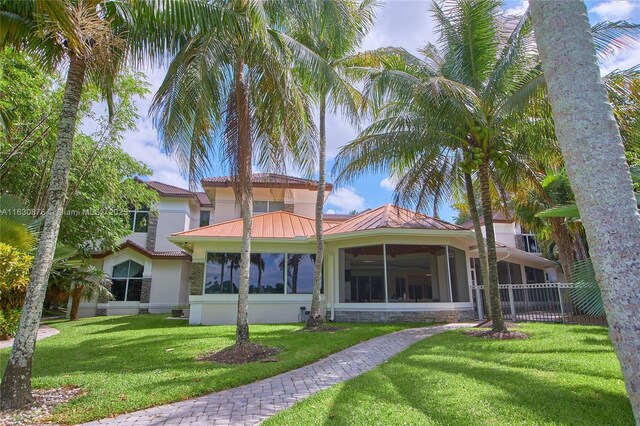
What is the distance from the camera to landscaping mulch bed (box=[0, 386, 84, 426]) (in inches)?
186

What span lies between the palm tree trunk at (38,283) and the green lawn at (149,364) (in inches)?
27.4

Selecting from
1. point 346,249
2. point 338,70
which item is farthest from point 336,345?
point 338,70

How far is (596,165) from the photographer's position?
2699mm

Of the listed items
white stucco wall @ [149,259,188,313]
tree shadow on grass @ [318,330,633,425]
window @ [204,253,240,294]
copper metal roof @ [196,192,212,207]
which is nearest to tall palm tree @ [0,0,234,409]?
tree shadow on grass @ [318,330,633,425]

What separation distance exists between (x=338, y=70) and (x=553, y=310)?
38.1 ft

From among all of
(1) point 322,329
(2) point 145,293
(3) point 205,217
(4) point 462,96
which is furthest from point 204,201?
(4) point 462,96

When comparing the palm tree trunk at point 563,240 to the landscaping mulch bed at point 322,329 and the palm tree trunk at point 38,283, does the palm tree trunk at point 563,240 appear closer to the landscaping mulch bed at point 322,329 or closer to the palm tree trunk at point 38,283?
Result: the landscaping mulch bed at point 322,329

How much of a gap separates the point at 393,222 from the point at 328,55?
259 inches

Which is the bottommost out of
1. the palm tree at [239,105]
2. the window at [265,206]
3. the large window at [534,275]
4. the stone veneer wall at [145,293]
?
the stone veneer wall at [145,293]

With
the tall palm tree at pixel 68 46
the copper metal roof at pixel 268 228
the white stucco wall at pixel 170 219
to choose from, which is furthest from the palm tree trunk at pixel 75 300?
the tall palm tree at pixel 68 46

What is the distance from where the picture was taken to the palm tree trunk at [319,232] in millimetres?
11891

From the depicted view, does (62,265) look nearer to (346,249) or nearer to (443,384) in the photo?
(346,249)

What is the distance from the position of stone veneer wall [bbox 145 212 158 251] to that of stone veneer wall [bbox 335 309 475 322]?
45.7 ft

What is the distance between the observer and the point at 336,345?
9.12 meters
